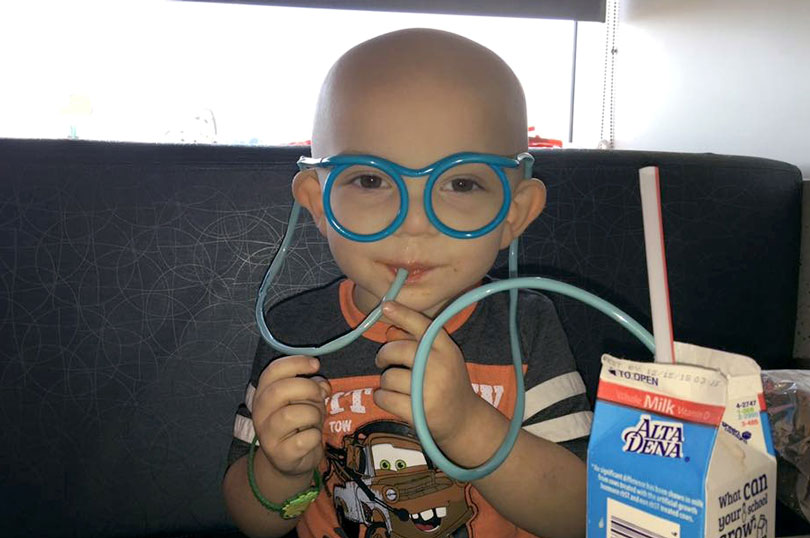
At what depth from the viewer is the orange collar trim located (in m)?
0.83

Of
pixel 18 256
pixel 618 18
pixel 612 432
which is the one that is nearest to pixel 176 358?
pixel 18 256

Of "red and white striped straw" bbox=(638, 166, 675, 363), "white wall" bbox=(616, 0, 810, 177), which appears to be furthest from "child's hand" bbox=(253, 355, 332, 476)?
"white wall" bbox=(616, 0, 810, 177)

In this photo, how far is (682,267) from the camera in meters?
1.17

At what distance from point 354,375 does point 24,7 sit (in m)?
2.05

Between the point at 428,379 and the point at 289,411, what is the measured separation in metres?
0.15

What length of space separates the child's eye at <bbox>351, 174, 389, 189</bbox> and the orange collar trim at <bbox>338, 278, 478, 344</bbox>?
190 millimetres

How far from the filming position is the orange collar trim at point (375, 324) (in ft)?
2.74

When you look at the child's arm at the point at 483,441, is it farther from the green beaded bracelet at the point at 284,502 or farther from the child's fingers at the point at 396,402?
the green beaded bracelet at the point at 284,502

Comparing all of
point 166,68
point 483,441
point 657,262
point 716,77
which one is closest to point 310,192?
point 483,441

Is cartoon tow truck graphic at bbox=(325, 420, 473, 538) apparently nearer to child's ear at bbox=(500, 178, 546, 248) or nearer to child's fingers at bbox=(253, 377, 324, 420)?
child's fingers at bbox=(253, 377, 324, 420)

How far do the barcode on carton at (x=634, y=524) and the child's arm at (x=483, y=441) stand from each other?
0.66 ft

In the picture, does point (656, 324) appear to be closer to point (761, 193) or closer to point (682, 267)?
point (682, 267)

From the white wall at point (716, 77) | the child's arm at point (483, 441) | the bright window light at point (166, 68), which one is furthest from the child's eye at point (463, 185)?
the bright window light at point (166, 68)

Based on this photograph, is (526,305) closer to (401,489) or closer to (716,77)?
(401,489)
